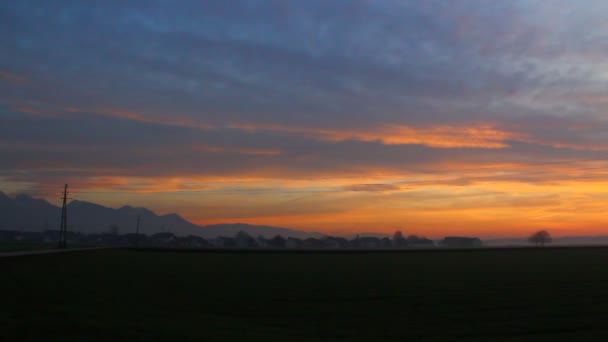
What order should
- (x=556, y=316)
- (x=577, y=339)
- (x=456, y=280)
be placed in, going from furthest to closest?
(x=456, y=280), (x=556, y=316), (x=577, y=339)

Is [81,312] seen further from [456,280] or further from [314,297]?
[456,280]

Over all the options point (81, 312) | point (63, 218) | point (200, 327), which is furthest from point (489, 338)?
point (63, 218)

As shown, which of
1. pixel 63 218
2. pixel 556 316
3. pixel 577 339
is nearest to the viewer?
pixel 577 339

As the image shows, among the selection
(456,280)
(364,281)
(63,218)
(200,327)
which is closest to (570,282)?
(456,280)

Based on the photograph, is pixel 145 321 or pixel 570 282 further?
pixel 570 282

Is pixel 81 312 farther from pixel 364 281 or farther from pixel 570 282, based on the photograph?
pixel 570 282

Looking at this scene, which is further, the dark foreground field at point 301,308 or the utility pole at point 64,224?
the utility pole at point 64,224

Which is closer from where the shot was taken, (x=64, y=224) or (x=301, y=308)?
(x=301, y=308)

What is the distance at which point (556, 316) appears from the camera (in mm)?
20641

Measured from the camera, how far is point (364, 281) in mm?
35875

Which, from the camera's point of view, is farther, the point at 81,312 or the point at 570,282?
the point at 570,282

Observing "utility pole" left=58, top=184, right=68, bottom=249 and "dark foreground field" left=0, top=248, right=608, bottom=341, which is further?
"utility pole" left=58, top=184, right=68, bottom=249

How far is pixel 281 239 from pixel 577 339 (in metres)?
185

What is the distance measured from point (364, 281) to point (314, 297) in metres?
9.00
